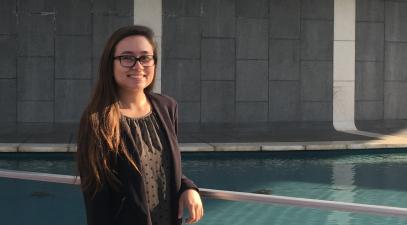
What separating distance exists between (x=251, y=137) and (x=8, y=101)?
5241 mm

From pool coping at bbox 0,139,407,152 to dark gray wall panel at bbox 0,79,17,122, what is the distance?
294 centimetres

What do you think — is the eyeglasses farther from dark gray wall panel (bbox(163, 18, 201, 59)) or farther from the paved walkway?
dark gray wall panel (bbox(163, 18, 201, 59))

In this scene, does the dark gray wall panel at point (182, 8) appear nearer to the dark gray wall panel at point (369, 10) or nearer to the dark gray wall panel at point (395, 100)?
the dark gray wall panel at point (369, 10)

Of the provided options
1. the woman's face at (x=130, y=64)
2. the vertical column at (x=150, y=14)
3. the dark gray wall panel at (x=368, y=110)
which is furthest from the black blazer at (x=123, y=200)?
the dark gray wall panel at (x=368, y=110)

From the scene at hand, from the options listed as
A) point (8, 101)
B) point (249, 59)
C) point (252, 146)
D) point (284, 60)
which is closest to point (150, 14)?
Answer: point (249, 59)

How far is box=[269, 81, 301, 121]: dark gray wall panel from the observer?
1368cm

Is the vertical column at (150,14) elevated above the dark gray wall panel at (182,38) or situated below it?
above

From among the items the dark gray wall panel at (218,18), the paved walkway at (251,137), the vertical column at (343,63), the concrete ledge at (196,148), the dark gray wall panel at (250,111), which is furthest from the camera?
the vertical column at (343,63)

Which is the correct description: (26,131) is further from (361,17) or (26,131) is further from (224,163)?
(361,17)

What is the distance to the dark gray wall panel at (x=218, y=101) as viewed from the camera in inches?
527

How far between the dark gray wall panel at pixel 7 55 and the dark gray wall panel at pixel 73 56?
34.2 inches

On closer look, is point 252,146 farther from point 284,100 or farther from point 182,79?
point 284,100

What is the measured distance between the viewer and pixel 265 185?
26.1 feet

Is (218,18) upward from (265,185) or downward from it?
upward
